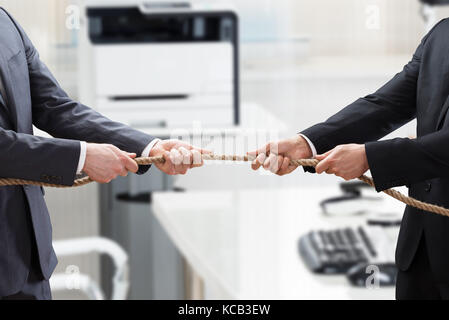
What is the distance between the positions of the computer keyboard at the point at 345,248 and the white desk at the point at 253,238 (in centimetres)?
3

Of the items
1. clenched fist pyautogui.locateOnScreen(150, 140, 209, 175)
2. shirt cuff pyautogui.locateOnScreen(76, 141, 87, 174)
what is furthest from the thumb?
shirt cuff pyautogui.locateOnScreen(76, 141, 87, 174)

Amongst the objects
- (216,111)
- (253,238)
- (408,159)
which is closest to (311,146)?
(408,159)

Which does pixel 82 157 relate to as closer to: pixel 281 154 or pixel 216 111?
pixel 281 154

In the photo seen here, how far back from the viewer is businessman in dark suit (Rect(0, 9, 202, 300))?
41.3 inches

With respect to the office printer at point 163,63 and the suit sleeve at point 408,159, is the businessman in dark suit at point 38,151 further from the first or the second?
the office printer at point 163,63

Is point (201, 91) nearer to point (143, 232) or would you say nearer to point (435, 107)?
point (143, 232)

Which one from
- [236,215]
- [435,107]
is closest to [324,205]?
[236,215]

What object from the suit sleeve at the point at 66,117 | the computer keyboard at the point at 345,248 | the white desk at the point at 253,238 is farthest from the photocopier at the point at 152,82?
the suit sleeve at the point at 66,117

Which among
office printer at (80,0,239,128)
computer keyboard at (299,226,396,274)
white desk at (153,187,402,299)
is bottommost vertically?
white desk at (153,187,402,299)

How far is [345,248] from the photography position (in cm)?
179

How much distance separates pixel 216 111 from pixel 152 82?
0.79ft

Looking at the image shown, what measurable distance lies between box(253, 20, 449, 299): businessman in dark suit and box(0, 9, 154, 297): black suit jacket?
0.24 m

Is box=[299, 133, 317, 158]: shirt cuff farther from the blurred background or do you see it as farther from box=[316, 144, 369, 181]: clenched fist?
the blurred background

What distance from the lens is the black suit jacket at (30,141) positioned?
1045mm
